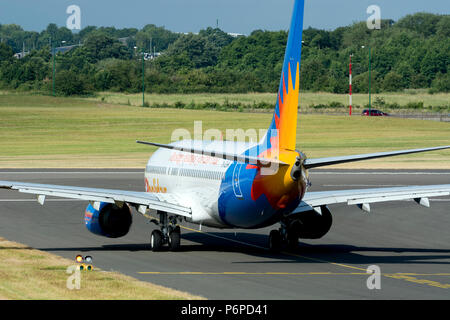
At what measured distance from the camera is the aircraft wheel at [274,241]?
3717 centimetres

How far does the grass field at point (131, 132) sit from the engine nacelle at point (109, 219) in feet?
180

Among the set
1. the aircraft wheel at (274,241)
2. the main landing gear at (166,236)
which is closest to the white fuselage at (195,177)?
the main landing gear at (166,236)

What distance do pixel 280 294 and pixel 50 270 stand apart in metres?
8.89

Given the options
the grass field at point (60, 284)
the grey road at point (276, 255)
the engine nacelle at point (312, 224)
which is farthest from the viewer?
the engine nacelle at point (312, 224)

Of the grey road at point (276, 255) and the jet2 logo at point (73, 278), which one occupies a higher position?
the jet2 logo at point (73, 278)

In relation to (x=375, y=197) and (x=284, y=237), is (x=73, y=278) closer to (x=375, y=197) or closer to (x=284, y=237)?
(x=284, y=237)

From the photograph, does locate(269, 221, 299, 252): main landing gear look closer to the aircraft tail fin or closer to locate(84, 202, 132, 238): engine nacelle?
the aircraft tail fin

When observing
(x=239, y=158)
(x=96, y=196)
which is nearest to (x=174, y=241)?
(x=96, y=196)

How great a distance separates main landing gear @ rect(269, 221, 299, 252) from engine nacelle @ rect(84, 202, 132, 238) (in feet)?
20.6

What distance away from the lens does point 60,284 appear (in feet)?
92.0

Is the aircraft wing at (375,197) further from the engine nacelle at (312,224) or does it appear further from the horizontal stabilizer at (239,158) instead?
the horizontal stabilizer at (239,158)

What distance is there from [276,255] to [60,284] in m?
11.2

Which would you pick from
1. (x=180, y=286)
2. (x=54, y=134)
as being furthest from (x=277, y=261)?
(x=54, y=134)

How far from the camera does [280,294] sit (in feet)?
89.2
